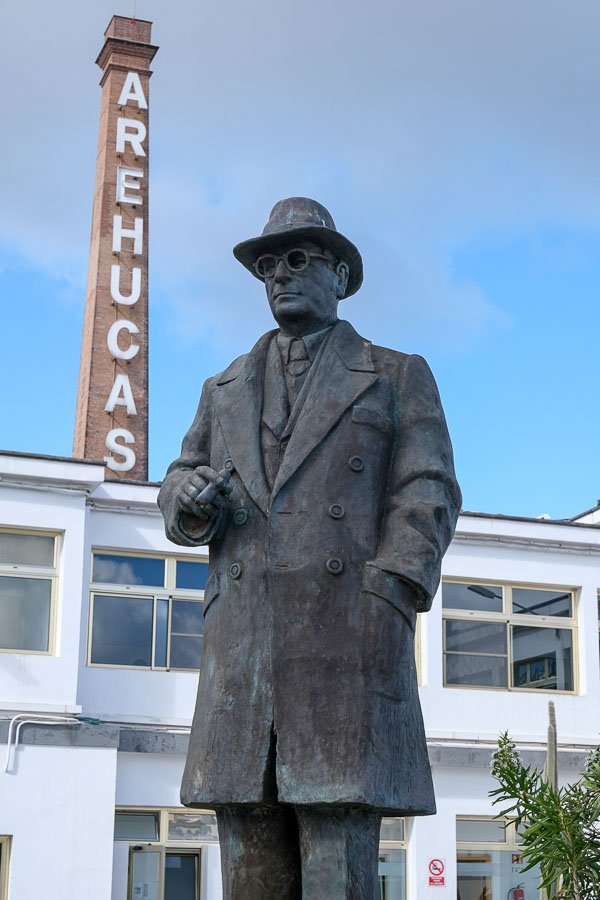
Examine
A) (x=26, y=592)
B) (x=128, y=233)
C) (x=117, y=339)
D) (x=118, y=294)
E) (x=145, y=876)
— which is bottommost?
(x=145, y=876)

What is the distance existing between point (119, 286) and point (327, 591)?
115 feet

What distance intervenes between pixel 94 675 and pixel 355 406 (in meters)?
22.1

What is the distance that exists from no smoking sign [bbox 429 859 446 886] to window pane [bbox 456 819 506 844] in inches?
31.1

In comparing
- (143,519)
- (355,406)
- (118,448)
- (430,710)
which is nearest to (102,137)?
(118,448)

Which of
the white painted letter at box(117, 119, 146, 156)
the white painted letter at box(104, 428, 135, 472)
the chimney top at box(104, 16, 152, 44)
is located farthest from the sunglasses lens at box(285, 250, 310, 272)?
the chimney top at box(104, 16, 152, 44)

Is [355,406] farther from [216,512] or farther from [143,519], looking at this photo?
[143,519]

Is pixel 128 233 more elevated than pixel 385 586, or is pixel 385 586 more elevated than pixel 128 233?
pixel 128 233

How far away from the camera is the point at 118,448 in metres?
38.9

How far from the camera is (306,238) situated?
5.97 m

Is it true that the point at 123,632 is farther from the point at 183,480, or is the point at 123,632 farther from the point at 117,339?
the point at 183,480

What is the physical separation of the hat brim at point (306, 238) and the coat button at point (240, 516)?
3.30 feet

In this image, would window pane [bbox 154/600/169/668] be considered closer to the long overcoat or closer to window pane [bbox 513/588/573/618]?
window pane [bbox 513/588/573/618]

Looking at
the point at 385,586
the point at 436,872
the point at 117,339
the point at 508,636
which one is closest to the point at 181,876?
the point at 436,872

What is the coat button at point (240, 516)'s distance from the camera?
18.7 feet
